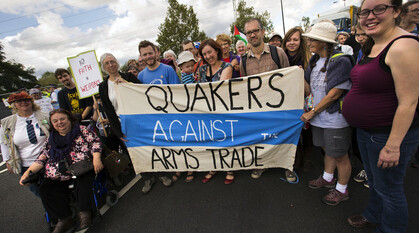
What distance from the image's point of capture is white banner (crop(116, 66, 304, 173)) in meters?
2.45

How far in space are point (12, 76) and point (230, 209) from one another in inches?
1629

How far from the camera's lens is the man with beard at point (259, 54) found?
8.37 feet

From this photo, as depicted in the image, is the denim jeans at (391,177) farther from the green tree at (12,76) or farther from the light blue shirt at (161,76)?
the green tree at (12,76)

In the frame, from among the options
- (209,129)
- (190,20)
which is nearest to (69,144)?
(209,129)

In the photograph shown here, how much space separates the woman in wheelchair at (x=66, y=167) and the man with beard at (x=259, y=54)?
2452mm

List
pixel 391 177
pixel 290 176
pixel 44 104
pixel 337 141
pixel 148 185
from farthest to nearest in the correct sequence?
pixel 44 104 → pixel 148 185 → pixel 290 176 → pixel 337 141 → pixel 391 177

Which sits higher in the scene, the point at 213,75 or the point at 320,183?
the point at 213,75

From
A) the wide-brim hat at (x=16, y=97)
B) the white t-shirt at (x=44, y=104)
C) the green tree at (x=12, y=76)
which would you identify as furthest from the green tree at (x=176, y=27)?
the green tree at (x=12, y=76)

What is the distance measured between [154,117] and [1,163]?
20.1 feet

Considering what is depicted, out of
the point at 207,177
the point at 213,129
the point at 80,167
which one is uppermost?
the point at 213,129

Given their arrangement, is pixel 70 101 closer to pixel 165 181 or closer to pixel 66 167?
pixel 66 167

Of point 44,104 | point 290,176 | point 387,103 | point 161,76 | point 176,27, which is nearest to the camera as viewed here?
point 387,103

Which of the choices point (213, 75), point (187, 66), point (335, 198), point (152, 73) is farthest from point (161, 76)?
point (335, 198)

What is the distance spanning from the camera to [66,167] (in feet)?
8.34
